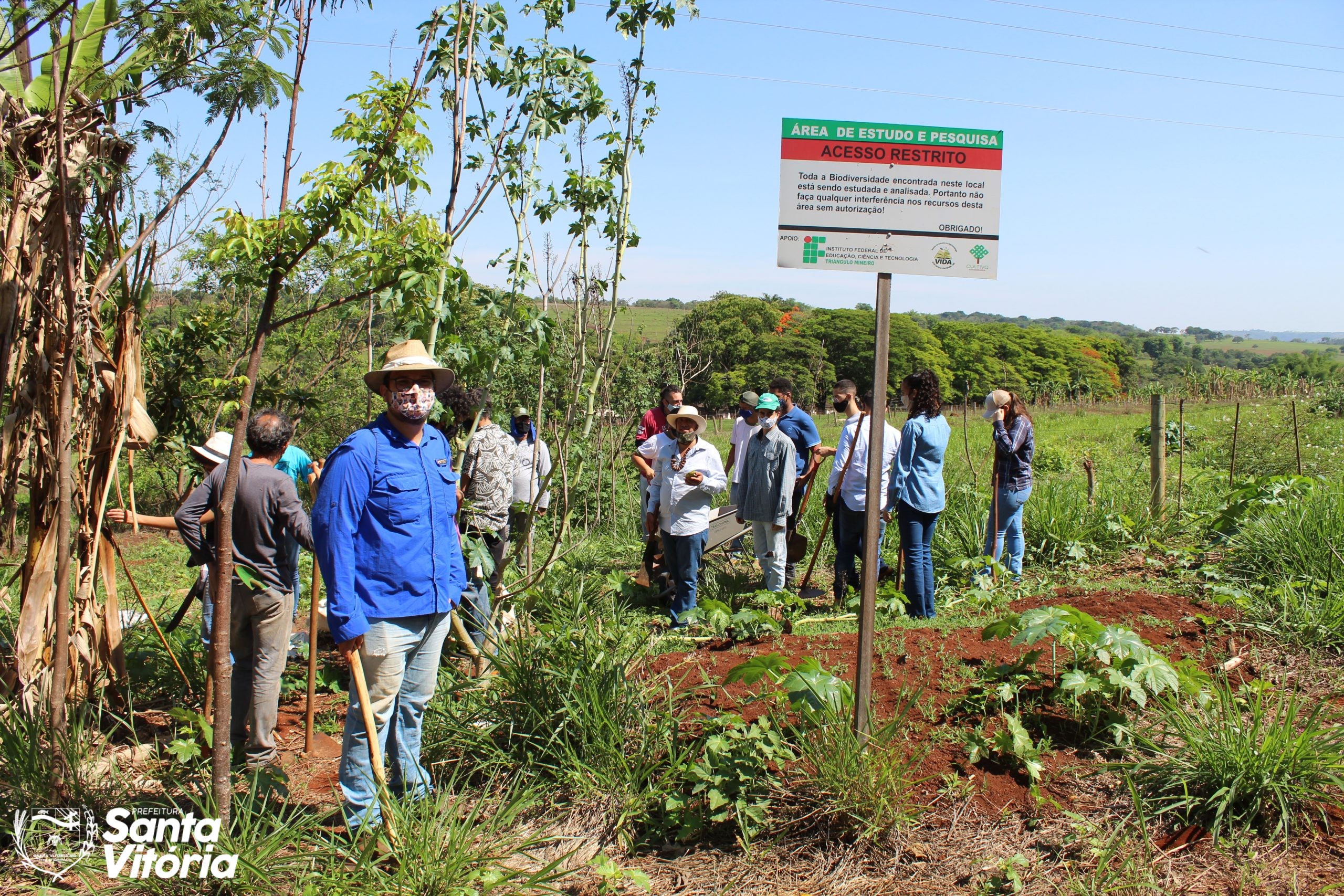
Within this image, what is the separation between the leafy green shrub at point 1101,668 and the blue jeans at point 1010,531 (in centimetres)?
283

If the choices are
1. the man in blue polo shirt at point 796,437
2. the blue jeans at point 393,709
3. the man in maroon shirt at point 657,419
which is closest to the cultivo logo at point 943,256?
the blue jeans at point 393,709

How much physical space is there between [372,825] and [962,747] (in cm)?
228

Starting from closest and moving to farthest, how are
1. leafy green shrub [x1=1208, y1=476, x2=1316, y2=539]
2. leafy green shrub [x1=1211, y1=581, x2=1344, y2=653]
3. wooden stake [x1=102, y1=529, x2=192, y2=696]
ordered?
wooden stake [x1=102, y1=529, x2=192, y2=696] < leafy green shrub [x1=1211, y1=581, x2=1344, y2=653] < leafy green shrub [x1=1208, y1=476, x2=1316, y2=539]

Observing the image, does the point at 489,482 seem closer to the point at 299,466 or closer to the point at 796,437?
the point at 299,466

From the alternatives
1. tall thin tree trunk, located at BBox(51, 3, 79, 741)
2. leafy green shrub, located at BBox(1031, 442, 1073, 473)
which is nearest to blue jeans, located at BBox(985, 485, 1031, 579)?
tall thin tree trunk, located at BBox(51, 3, 79, 741)

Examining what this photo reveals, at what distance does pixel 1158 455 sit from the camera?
27.4 ft

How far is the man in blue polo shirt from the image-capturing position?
7.27 metres

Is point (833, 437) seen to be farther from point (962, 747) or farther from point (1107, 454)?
point (962, 747)

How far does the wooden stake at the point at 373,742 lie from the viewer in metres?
2.99

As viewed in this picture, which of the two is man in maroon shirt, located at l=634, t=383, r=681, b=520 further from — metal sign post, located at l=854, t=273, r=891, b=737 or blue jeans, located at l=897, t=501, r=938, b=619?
metal sign post, located at l=854, t=273, r=891, b=737

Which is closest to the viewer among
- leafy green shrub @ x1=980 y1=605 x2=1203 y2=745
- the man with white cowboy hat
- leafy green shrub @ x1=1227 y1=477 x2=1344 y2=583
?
leafy green shrub @ x1=980 y1=605 x2=1203 y2=745

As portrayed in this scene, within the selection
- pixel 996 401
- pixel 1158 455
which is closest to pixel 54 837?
pixel 996 401

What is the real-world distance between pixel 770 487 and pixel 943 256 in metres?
3.33

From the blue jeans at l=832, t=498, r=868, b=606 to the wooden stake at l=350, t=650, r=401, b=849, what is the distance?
4.08 metres
